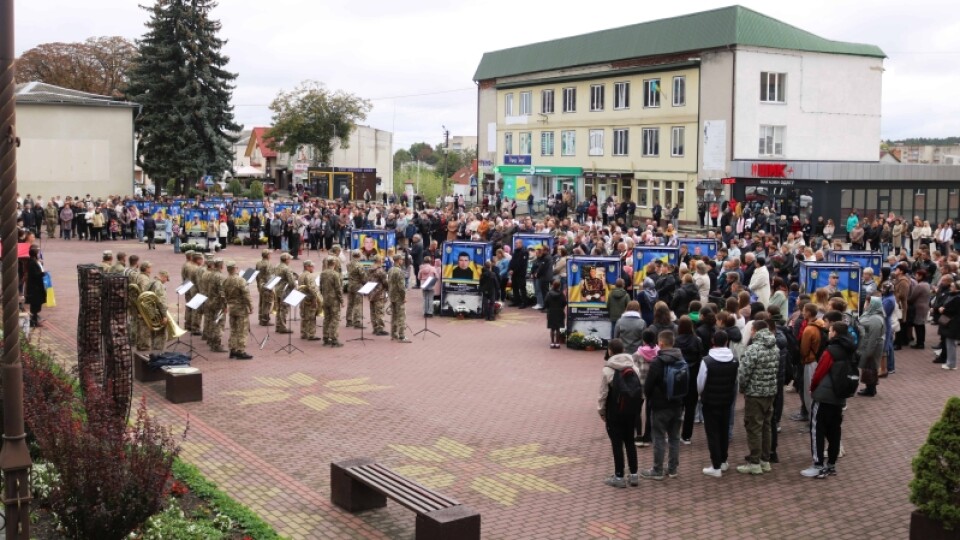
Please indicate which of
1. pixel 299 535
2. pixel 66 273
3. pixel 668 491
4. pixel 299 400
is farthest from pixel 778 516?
pixel 66 273

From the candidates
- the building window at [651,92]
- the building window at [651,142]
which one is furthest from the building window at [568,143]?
the building window at [651,92]

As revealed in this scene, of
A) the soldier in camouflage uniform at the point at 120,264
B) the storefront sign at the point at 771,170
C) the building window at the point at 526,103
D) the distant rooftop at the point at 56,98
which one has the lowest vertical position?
the soldier in camouflage uniform at the point at 120,264

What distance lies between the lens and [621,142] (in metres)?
57.1

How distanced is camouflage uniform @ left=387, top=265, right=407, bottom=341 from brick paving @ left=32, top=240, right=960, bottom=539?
678 mm

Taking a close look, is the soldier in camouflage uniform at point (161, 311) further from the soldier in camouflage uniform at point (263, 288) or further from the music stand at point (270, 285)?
the soldier in camouflage uniform at point (263, 288)

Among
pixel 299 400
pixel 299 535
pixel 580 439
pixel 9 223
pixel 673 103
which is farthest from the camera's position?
pixel 673 103

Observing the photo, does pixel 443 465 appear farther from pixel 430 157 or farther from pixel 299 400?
pixel 430 157

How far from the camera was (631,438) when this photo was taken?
11977 mm

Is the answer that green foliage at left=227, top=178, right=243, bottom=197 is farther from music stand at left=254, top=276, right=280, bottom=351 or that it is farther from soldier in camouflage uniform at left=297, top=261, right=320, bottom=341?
soldier in camouflage uniform at left=297, top=261, right=320, bottom=341

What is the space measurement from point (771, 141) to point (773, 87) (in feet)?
8.69

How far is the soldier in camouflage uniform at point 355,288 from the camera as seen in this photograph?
886 inches

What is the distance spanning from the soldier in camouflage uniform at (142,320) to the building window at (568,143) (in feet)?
144

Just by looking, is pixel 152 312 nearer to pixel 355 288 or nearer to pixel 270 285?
pixel 270 285

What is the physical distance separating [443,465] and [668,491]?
9.40ft
